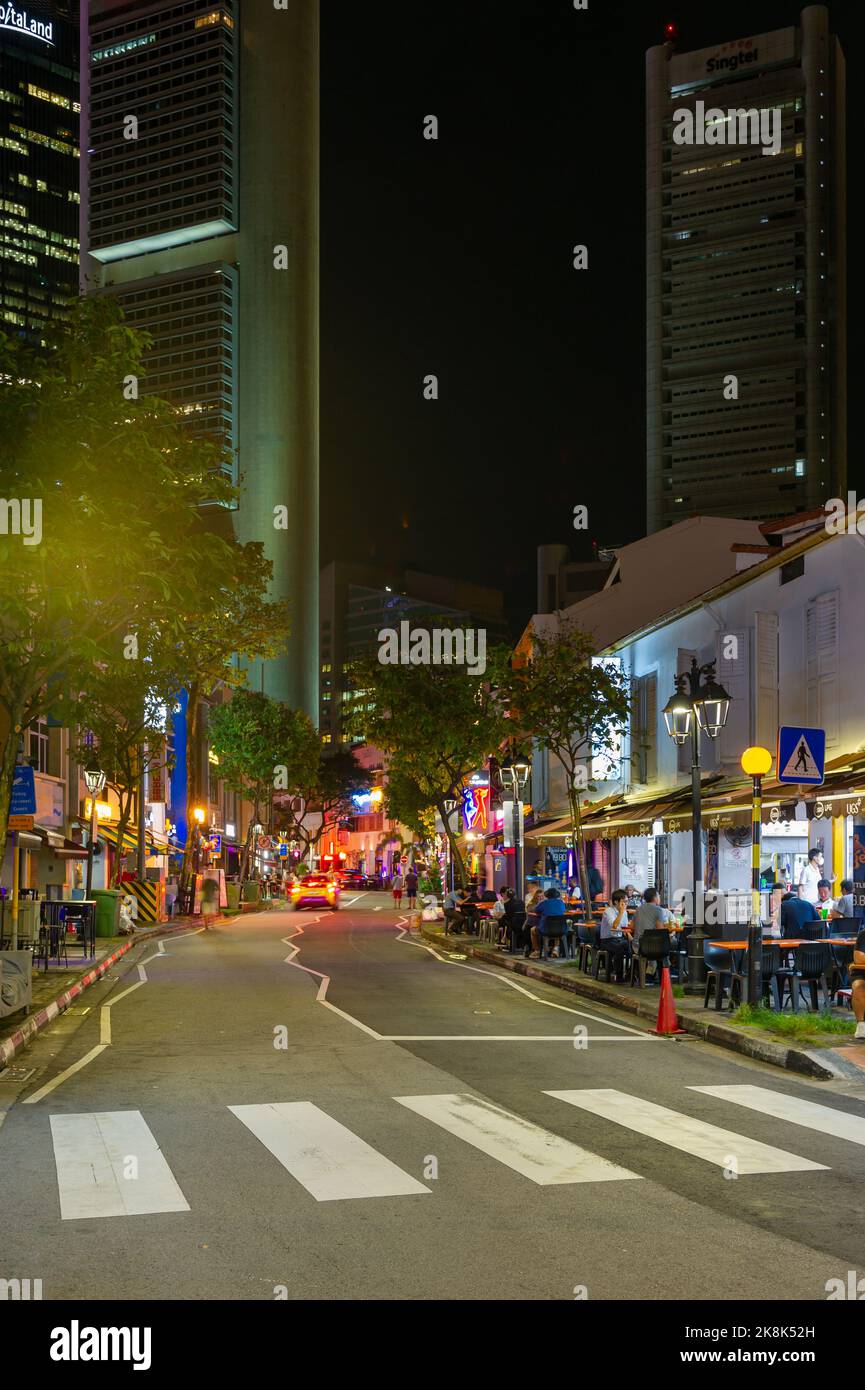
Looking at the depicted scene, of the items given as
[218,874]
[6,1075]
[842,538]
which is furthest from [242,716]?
[6,1075]

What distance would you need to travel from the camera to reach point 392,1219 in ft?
22.8

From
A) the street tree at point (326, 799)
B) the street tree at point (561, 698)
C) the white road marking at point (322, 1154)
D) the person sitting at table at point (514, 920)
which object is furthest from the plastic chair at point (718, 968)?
the street tree at point (326, 799)

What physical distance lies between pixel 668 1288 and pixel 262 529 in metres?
179

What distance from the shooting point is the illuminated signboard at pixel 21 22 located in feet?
610

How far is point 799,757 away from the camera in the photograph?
15.2 meters

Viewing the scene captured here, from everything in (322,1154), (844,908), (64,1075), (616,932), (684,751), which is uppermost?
(684,751)

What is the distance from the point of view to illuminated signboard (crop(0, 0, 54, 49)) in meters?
186

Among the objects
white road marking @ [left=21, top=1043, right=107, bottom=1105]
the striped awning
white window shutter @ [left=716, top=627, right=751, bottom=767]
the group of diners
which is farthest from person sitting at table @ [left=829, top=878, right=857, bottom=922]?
the striped awning

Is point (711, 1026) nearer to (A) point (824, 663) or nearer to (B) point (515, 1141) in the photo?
(B) point (515, 1141)

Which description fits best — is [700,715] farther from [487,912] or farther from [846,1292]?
[487,912]

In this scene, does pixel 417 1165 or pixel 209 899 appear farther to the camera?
pixel 209 899

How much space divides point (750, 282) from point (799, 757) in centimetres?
13726

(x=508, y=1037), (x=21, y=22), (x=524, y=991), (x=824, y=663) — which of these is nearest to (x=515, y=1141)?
(x=508, y=1037)

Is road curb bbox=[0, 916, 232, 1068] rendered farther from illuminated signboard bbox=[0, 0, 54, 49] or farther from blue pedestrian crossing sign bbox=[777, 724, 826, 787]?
illuminated signboard bbox=[0, 0, 54, 49]
